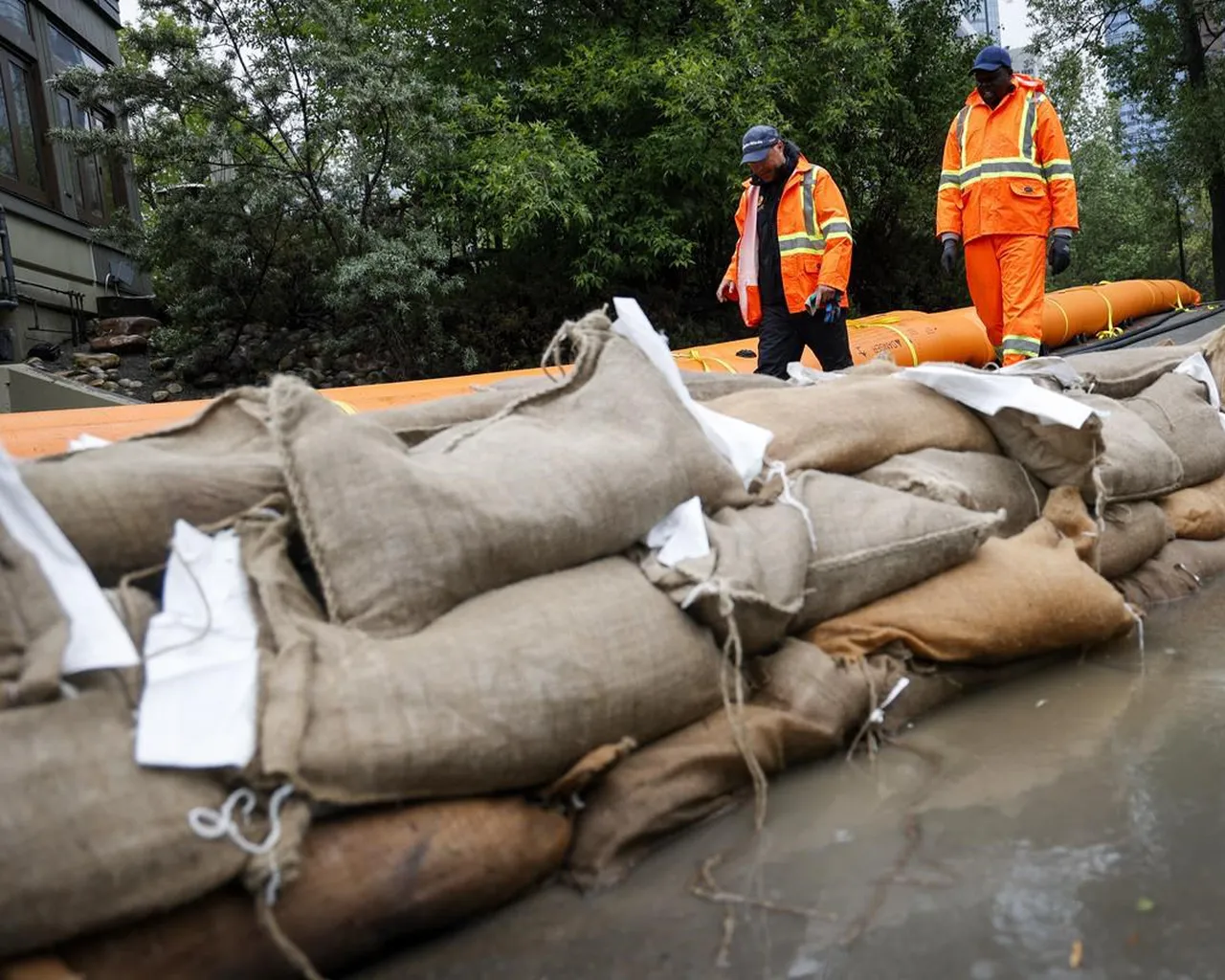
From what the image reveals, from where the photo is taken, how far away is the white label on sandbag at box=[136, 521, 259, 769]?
1342 mm

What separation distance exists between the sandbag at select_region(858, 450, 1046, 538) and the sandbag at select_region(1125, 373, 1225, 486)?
2.28ft

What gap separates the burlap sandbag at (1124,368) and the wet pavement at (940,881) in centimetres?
158

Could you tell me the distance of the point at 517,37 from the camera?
10031 mm

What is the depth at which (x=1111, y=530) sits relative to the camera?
9.24 feet

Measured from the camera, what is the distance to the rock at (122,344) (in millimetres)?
9930

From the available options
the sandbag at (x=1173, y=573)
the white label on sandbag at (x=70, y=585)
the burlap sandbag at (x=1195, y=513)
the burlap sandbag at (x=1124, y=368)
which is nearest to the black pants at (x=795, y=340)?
the burlap sandbag at (x=1124, y=368)

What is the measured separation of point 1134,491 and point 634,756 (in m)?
1.83

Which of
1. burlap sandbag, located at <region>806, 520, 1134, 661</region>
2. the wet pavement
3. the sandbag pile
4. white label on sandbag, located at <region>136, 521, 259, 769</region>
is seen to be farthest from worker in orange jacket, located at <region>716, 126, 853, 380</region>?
white label on sandbag, located at <region>136, 521, 259, 769</region>

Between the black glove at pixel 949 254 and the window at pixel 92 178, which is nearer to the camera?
the black glove at pixel 949 254

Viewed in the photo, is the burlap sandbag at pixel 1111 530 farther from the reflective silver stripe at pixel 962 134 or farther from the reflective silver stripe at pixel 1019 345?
the reflective silver stripe at pixel 962 134

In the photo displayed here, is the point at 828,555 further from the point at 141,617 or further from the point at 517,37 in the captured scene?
the point at 517,37

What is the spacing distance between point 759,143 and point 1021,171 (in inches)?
46.4

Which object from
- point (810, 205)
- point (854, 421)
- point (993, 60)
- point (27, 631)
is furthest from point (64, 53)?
point (27, 631)

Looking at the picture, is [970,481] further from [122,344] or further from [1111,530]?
[122,344]
